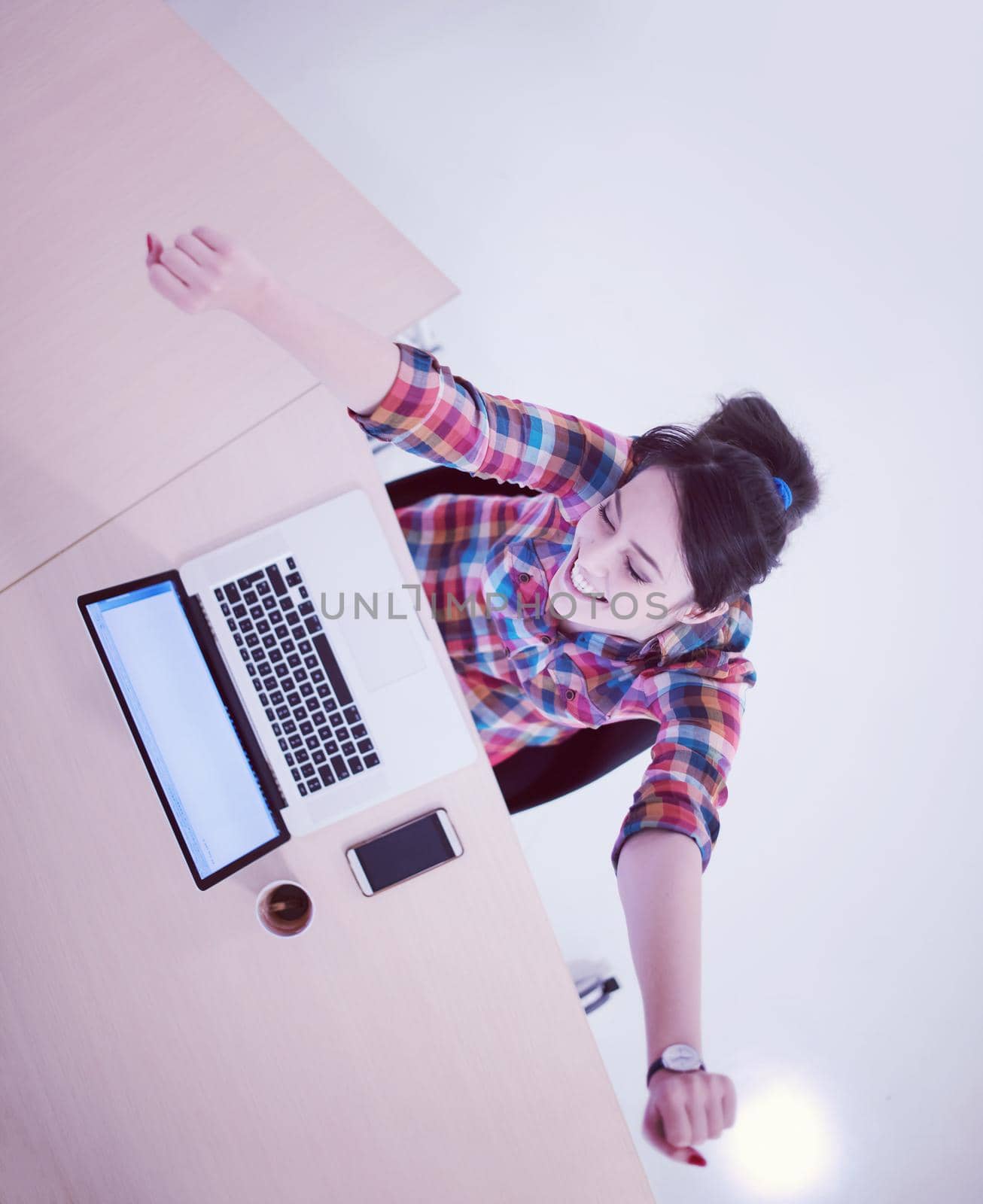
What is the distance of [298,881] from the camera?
0.92 meters

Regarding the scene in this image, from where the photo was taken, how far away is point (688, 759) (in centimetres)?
94

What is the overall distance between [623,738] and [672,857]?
209mm

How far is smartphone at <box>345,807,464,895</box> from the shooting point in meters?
0.91

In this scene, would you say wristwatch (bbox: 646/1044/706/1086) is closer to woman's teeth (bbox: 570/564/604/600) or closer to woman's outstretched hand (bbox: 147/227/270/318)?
woman's teeth (bbox: 570/564/604/600)

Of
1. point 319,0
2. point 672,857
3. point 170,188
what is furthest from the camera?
point 319,0

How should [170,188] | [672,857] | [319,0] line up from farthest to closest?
1. [319,0]
2. [170,188]
3. [672,857]

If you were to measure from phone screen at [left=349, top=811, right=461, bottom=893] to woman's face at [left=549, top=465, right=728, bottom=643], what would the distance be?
1.20ft

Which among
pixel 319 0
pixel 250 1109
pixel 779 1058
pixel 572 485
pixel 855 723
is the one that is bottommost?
pixel 779 1058

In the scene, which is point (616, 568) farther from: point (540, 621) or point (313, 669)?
point (313, 669)

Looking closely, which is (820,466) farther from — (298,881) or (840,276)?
(298,881)

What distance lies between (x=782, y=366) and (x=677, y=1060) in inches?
55.4

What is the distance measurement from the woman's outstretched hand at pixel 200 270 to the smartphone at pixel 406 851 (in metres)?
0.66

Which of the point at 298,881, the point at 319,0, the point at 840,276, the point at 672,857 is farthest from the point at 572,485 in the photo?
the point at 319,0

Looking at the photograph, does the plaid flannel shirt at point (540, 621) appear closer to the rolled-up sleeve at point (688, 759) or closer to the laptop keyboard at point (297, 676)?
the rolled-up sleeve at point (688, 759)
